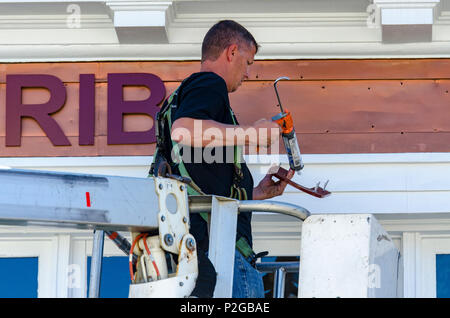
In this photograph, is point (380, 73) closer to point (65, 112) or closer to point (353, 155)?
point (353, 155)

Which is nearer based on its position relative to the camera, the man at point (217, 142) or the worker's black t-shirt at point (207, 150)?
the man at point (217, 142)

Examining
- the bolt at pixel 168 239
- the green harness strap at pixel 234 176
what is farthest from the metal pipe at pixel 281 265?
the bolt at pixel 168 239

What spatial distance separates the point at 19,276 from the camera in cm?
577

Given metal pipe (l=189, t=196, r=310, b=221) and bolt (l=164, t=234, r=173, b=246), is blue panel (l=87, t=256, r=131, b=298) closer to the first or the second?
metal pipe (l=189, t=196, r=310, b=221)

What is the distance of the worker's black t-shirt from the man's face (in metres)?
0.30

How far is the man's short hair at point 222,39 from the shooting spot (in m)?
3.86

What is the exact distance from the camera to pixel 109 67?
576cm

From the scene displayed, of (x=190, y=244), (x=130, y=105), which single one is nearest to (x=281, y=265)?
(x=190, y=244)

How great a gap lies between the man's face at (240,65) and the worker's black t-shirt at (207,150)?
0.30 meters

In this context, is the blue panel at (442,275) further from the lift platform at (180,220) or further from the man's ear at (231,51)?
the lift platform at (180,220)

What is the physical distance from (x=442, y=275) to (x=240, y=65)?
2.59 metres

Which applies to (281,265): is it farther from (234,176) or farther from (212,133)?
(212,133)
